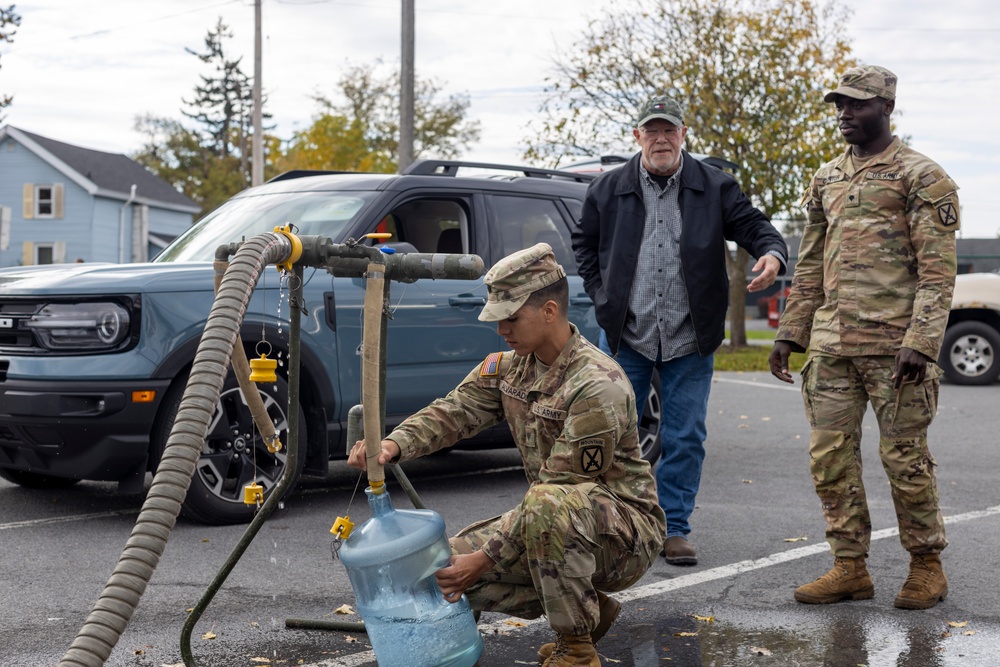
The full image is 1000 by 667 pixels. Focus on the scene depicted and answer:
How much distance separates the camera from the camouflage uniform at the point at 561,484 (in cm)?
351

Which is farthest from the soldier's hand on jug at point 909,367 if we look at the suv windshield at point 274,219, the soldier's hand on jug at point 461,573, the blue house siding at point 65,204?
the blue house siding at point 65,204

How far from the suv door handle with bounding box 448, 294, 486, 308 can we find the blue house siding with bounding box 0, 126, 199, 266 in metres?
40.9

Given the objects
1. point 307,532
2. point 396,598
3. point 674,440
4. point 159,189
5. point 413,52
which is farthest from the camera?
point 159,189

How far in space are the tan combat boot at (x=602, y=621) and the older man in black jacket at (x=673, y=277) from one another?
1553mm

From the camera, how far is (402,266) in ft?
12.4

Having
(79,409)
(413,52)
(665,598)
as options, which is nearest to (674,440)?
(665,598)

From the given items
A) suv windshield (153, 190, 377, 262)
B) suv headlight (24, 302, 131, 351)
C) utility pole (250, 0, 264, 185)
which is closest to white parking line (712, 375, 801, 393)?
suv windshield (153, 190, 377, 262)

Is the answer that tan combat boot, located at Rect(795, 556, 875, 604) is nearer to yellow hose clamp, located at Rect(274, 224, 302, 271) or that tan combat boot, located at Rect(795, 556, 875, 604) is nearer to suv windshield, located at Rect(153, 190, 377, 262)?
yellow hose clamp, located at Rect(274, 224, 302, 271)

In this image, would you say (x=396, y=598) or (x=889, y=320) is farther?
(x=889, y=320)

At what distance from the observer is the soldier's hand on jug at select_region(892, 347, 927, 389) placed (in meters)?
4.55

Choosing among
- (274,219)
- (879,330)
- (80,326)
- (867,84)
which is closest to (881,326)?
(879,330)

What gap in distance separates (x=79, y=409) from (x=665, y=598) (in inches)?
111

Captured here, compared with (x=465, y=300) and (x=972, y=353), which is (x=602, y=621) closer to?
(x=465, y=300)

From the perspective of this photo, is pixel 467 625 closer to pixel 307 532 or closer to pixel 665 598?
pixel 665 598
